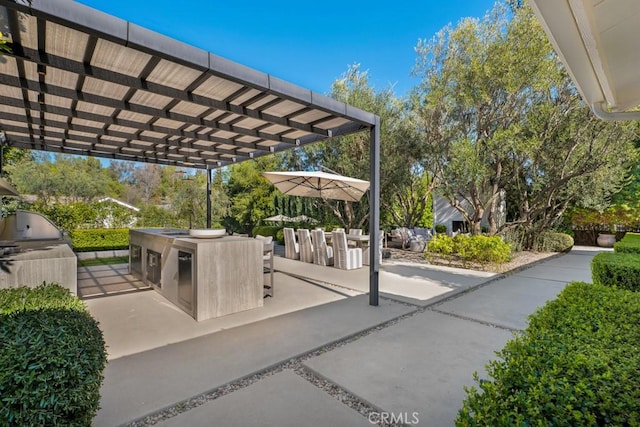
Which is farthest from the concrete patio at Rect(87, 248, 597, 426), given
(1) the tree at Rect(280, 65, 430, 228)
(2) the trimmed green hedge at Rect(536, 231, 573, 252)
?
(2) the trimmed green hedge at Rect(536, 231, 573, 252)

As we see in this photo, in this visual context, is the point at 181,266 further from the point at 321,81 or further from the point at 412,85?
the point at 321,81

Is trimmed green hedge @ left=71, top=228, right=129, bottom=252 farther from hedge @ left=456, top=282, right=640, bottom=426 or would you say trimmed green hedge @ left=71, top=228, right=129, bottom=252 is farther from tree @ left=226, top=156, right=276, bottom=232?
hedge @ left=456, top=282, right=640, bottom=426

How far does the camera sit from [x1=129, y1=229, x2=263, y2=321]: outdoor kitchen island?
4289 mm

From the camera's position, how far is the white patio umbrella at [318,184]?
27.6 ft

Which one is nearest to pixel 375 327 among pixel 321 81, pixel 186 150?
pixel 186 150

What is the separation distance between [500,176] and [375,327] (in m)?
8.38

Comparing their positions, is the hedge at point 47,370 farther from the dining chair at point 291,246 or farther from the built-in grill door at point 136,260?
the dining chair at point 291,246

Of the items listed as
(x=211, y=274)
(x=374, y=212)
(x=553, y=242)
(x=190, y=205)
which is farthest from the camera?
(x=190, y=205)

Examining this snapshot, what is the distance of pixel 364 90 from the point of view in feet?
39.1

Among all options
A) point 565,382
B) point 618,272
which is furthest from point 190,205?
point 565,382

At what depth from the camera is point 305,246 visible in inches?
365

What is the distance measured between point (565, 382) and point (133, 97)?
5703 millimetres

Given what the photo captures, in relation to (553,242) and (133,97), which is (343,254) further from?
(553,242)

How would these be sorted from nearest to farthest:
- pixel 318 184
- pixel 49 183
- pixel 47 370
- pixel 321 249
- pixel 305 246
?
pixel 47 370 → pixel 321 249 → pixel 305 246 → pixel 318 184 → pixel 49 183
